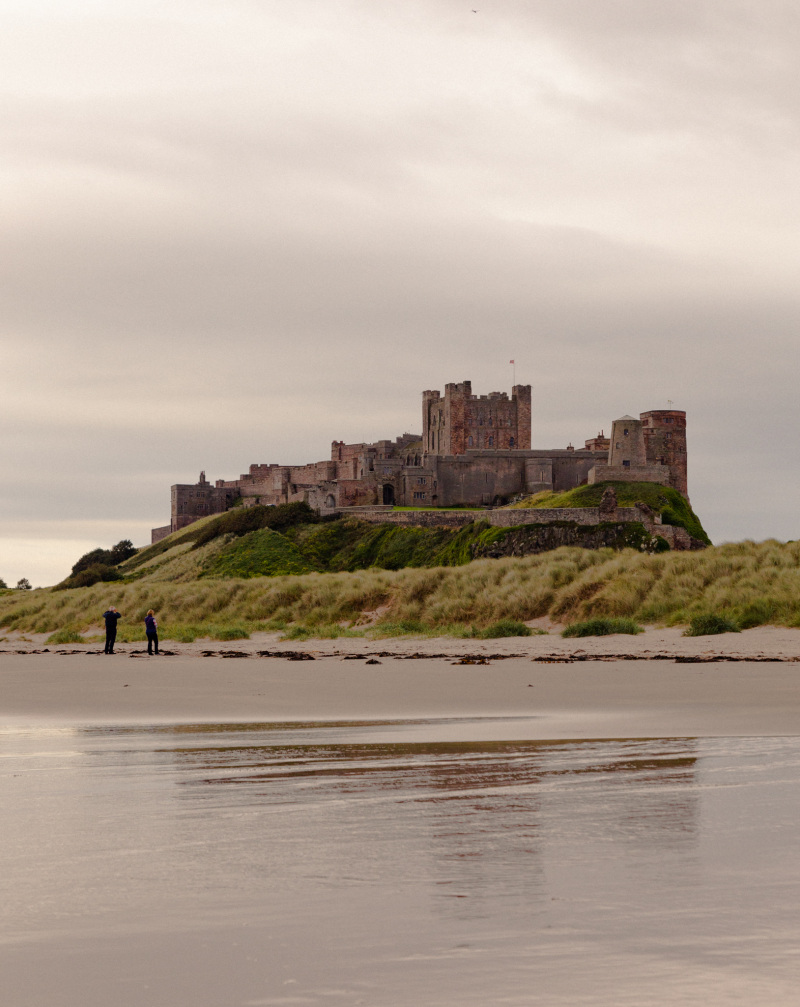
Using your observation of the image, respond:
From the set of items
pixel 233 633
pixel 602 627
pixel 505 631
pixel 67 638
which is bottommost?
pixel 67 638

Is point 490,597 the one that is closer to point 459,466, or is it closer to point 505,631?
point 505,631

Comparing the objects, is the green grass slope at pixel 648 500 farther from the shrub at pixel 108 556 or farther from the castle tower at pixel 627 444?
the shrub at pixel 108 556

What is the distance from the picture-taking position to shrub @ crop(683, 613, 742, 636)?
21047mm

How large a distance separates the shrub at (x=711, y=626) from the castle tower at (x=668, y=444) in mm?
60677

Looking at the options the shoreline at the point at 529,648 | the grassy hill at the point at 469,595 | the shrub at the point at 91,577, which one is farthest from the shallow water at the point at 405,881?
the shrub at the point at 91,577

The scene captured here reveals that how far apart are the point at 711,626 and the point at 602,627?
112 inches

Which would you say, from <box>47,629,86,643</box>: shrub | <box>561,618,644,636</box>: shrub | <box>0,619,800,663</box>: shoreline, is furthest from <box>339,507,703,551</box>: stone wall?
<box>561,618,644,636</box>: shrub

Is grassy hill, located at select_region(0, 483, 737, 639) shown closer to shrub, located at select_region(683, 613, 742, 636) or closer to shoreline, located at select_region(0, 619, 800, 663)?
shrub, located at select_region(683, 613, 742, 636)

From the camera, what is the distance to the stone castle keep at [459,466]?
8125cm

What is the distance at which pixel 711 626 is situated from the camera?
2111 cm

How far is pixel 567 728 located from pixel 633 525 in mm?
44827

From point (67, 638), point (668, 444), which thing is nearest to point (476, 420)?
point (668, 444)

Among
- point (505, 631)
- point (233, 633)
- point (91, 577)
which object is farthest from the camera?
point (91, 577)

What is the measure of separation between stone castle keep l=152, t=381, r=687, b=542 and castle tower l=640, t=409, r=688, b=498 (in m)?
0.07
